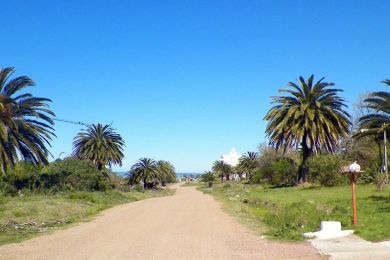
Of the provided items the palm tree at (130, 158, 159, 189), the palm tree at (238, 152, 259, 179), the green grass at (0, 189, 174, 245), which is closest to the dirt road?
the green grass at (0, 189, 174, 245)

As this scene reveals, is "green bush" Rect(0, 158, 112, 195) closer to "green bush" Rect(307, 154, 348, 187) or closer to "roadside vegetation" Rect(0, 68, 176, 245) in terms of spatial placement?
"roadside vegetation" Rect(0, 68, 176, 245)

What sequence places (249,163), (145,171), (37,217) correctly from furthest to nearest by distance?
(249,163) → (145,171) → (37,217)

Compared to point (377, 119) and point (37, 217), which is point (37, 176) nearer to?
point (37, 217)

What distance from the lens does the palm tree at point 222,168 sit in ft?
419

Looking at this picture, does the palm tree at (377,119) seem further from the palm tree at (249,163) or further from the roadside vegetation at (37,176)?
the palm tree at (249,163)

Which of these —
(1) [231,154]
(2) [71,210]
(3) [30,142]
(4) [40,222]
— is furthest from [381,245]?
(1) [231,154]

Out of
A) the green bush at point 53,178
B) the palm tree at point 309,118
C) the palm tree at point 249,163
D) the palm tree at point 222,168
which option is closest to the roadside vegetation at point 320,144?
the palm tree at point 309,118

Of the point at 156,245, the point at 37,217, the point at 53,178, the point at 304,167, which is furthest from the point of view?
the point at 304,167

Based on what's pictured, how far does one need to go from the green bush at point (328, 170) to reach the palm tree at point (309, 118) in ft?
9.71

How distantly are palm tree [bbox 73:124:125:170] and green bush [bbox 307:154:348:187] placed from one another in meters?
28.4

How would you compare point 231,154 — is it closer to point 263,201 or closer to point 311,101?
point 311,101

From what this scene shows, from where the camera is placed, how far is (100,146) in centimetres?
6228

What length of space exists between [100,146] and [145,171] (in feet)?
80.8

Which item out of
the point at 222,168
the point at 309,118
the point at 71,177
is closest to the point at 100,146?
the point at 71,177
